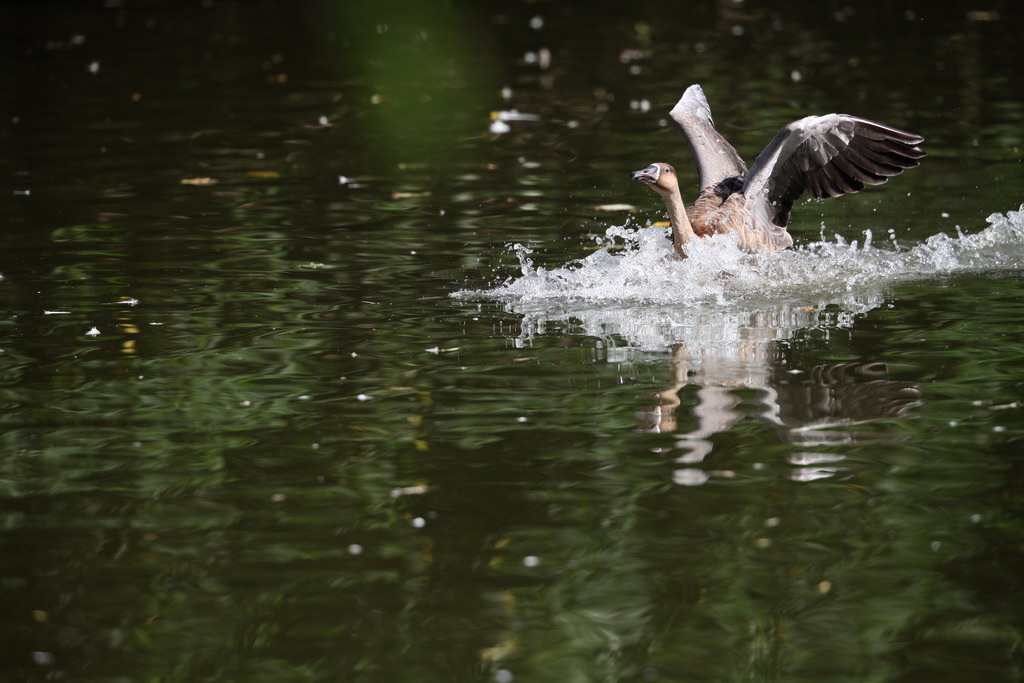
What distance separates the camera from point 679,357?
7.38 m

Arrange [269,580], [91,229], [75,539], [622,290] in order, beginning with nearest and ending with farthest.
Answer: [269,580]
[75,539]
[622,290]
[91,229]

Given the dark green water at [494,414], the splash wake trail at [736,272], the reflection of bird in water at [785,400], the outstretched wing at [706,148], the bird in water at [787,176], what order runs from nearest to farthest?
the dark green water at [494,414]
the reflection of bird in water at [785,400]
the splash wake trail at [736,272]
the bird in water at [787,176]
the outstretched wing at [706,148]

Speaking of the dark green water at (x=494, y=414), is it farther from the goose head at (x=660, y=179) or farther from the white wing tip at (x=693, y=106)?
the white wing tip at (x=693, y=106)

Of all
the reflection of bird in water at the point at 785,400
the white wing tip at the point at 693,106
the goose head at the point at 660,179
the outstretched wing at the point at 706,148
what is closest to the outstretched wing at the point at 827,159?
the goose head at the point at 660,179


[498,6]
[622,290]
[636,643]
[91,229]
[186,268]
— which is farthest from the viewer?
[498,6]

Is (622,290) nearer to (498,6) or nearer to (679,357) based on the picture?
(679,357)

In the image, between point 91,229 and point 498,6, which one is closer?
point 91,229

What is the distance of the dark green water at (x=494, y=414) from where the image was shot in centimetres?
455

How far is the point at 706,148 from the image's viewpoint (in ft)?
33.6

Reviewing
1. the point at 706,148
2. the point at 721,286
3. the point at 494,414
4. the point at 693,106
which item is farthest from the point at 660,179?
the point at 494,414

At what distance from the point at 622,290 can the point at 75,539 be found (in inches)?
167

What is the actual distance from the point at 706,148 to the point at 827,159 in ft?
4.14

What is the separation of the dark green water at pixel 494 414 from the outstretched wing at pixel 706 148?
761 millimetres

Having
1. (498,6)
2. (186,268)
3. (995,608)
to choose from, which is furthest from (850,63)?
(995,608)
